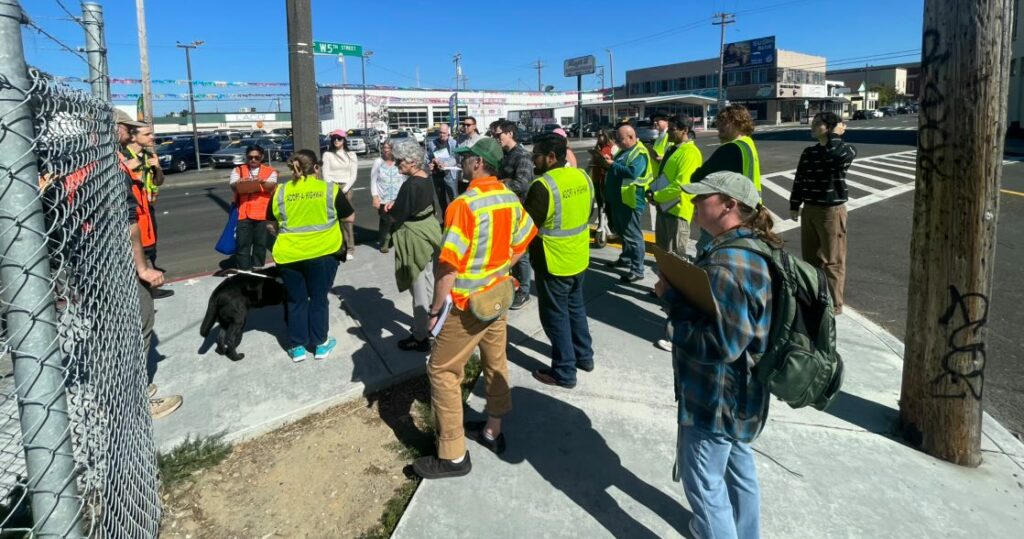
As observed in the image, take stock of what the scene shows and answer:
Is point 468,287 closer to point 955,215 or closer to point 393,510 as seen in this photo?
point 393,510

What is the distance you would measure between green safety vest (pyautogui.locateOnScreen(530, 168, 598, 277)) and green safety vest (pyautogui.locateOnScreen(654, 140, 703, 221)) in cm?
156

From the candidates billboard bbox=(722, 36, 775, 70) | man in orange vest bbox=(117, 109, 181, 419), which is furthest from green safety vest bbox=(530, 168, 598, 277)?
billboard bbox=(722, 36, 775, 70)

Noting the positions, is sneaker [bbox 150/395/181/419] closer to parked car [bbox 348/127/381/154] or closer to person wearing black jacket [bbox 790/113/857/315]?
person wearing black jacket [bbox 790/113/857/315]

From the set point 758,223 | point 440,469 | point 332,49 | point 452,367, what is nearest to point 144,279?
point 452,367

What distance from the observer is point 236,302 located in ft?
15.1

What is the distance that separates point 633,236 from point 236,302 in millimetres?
3942

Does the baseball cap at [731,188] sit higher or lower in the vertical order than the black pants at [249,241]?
higher

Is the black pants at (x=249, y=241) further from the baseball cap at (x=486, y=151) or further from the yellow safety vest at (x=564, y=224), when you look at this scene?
the baseball cap at (x=486, y=151)

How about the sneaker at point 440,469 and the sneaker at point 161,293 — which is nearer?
the sneaker at point 440,469

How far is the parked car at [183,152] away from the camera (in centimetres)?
2444

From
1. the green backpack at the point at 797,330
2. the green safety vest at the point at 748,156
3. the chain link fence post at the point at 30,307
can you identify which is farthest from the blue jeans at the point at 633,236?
the chain link fence post at the point at 30,307

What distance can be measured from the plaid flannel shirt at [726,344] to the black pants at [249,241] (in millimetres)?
5534

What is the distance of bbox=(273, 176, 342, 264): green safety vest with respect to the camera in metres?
4.37

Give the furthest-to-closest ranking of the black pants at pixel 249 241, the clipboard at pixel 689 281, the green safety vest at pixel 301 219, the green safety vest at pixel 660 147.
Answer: the green safety vest at pixel 660 147, the black pants at pixel 249 241, the green safety vest at pixel 301 219, the clipboard at pixel 689 281
